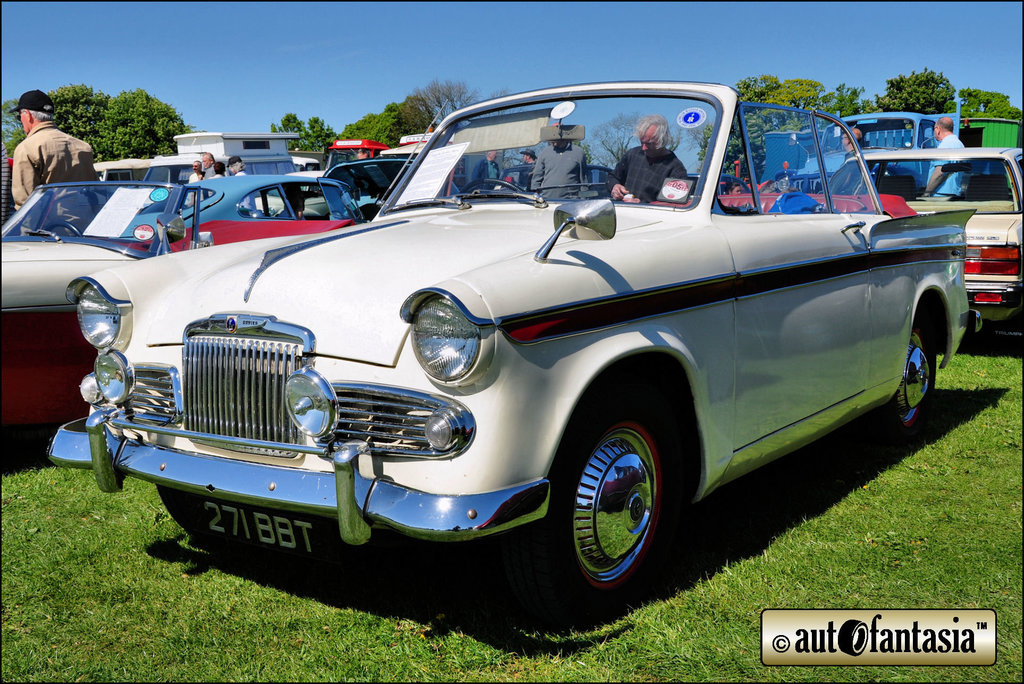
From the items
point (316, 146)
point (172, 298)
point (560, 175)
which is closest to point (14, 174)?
point (172, 298)

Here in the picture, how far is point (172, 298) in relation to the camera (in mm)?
3006

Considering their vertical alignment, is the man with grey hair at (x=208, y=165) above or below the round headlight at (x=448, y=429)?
above

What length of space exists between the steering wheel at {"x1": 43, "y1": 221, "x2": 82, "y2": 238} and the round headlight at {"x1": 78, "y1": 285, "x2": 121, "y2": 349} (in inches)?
94.9

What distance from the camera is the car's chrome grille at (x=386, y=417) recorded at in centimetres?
242

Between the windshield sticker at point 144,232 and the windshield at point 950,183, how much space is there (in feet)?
21.3

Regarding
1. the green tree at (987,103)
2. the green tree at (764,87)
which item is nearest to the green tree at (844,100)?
the green tree at (764,87)

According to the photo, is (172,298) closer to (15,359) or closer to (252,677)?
(252,677)

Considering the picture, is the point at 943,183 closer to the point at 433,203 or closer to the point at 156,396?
the point at 433,203

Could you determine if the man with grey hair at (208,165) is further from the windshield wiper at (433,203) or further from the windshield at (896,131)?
the windshield at (896,131)

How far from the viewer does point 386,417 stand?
8.08 ft

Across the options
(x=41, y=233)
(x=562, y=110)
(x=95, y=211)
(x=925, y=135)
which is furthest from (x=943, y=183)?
(x=925, y=135)

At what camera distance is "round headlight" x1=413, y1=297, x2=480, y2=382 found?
7.73 feet

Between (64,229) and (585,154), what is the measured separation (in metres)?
3.41

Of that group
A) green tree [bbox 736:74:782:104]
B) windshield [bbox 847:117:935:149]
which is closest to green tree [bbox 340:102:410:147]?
green tree [bbox 736:74:782:104]
